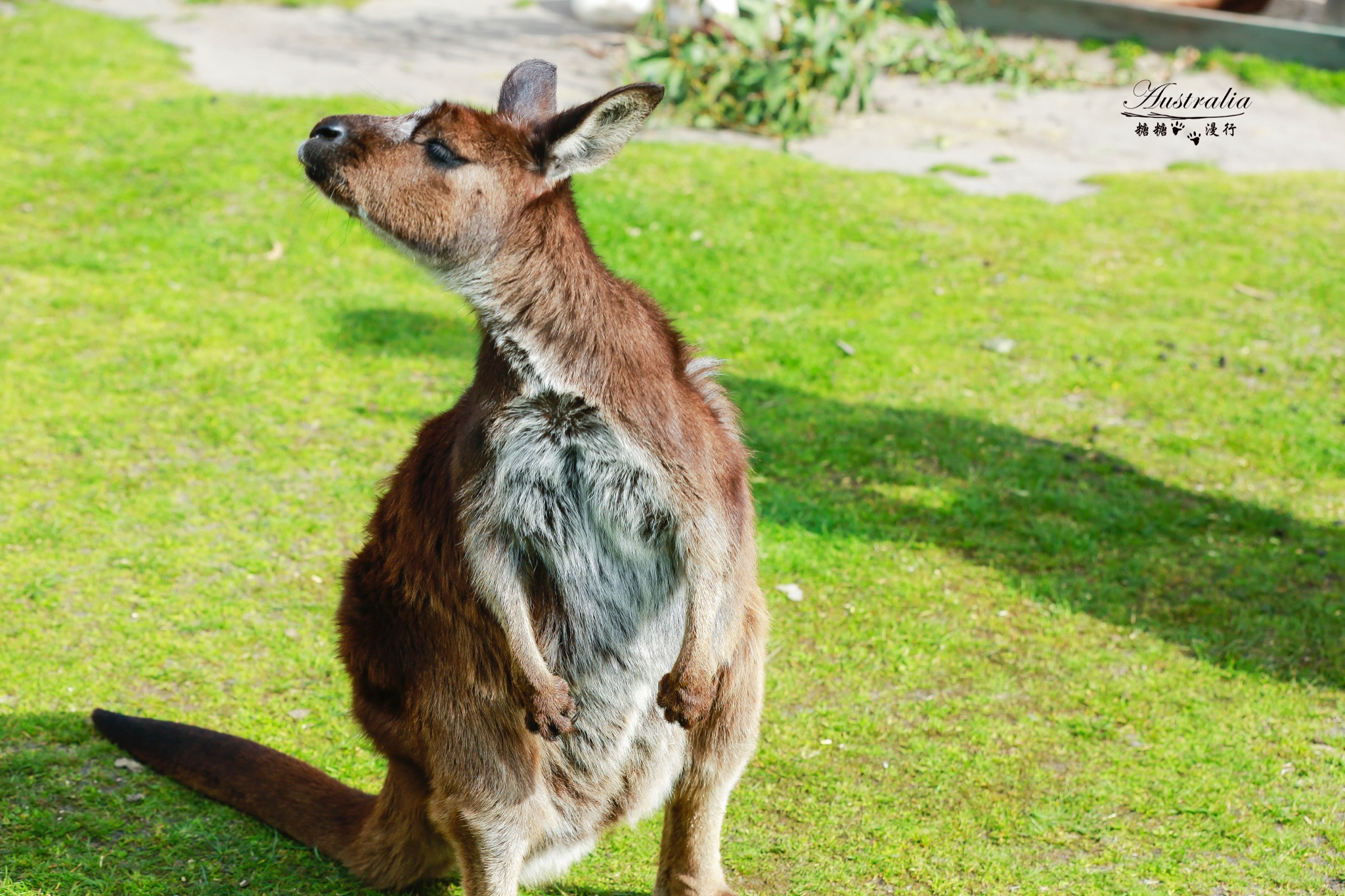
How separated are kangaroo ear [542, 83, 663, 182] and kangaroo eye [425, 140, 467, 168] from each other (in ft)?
0.62

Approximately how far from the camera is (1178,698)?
3998mm

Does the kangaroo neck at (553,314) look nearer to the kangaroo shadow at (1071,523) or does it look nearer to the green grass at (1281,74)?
the kangaroo shadow at (1071,523)

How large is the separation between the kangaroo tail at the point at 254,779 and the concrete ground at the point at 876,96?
6688 millimetres

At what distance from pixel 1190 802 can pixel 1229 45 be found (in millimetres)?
9549

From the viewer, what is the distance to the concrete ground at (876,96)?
9.60 metres

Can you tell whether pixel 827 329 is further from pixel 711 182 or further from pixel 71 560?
pixel 71 560

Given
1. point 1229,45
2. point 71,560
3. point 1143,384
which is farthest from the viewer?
point 1229,45

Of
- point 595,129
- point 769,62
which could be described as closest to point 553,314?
point 595,129

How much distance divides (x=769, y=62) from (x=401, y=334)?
14.5 ft

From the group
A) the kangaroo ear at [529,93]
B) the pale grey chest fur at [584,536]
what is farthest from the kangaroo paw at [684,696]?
the kangaroo ear at [529,93]

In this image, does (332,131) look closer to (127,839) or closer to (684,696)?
(684,696)

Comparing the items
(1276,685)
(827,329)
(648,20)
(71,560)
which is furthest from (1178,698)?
(648,20)

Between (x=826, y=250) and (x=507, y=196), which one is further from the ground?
(x=507, y=196)

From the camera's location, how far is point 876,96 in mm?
10867
